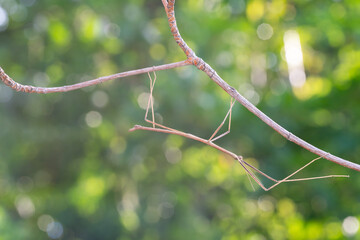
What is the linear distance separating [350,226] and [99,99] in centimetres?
471

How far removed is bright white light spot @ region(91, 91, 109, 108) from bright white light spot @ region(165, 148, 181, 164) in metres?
1.43

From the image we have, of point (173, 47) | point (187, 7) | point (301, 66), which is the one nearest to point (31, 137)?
point (173, 47)

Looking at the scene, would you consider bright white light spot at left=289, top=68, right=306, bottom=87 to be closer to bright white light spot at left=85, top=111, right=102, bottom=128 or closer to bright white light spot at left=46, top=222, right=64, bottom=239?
bright white light spot at left=85, top=111, right=102, bottom=128

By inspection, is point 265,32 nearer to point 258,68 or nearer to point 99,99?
point 258,68

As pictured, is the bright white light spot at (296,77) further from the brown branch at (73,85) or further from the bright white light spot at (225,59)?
the brown branch at (73,85)

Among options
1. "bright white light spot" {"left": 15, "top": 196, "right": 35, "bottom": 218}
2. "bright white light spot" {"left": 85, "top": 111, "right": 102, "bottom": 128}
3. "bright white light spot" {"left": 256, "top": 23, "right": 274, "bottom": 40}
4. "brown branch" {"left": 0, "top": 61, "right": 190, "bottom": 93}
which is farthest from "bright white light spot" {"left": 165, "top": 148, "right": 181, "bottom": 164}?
"brown branch" {"left": 0, "top": 61, "right": 190, "bottom": 93}

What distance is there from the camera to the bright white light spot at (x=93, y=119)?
29.1ft

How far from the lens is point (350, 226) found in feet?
23.2

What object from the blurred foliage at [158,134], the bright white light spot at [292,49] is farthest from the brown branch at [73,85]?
the bright white light spot at [292,49]

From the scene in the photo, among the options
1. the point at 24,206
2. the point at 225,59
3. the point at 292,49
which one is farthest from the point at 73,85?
the point at 292,49

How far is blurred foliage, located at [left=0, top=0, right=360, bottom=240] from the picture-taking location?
715 cm

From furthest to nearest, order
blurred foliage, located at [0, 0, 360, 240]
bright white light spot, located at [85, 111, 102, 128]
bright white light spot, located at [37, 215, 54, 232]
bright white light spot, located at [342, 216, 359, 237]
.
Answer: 1. bright white light spot, located at [37, 215, 54, 232]
2. bright white light spot, located at [85, 111, 102, 128]
3. blurred foliage, located at [0, 0, 360, 240]
4. bright white light spot, located at [342, 216, 359, 237]

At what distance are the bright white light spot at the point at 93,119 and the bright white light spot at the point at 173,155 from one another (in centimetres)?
142

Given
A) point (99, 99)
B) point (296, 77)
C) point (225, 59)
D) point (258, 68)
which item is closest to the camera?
point (225, 59)
